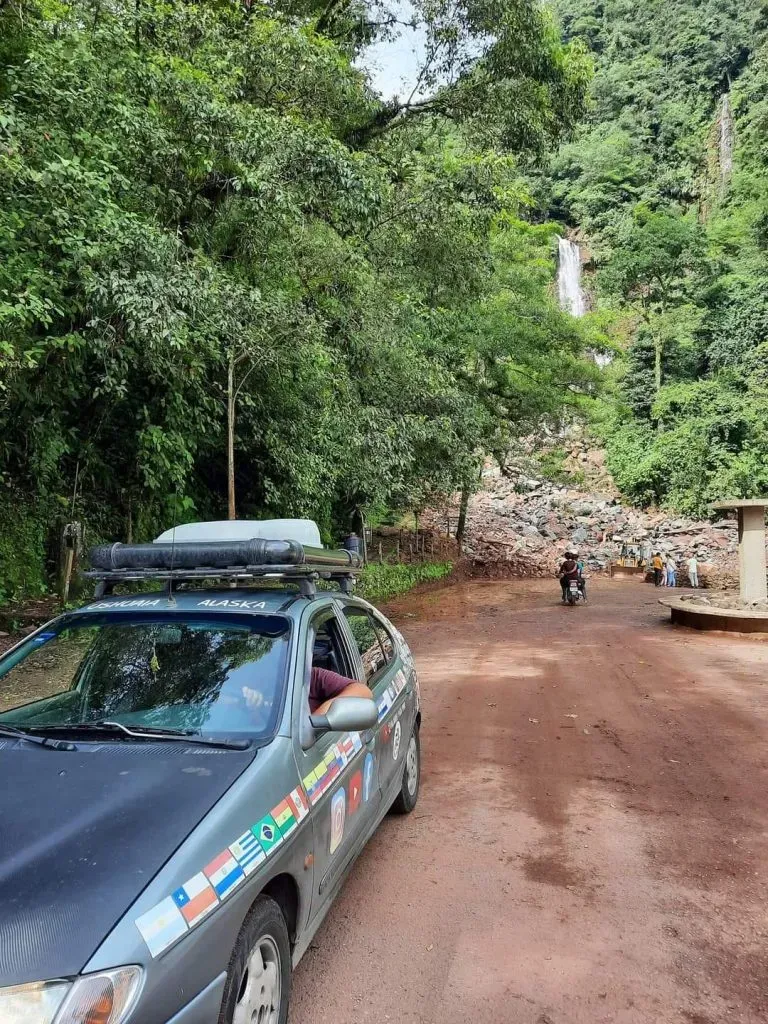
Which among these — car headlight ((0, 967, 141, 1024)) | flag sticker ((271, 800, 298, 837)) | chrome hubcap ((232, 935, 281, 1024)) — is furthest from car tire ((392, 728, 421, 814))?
car headlight ((0, 967, 141, 1024))

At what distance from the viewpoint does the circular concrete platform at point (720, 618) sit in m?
A: 13.3

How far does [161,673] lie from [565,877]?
234 centimetres

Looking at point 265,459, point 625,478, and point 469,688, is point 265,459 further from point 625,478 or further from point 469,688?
point 625,478

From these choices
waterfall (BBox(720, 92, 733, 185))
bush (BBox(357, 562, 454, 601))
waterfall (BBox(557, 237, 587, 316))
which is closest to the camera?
bush (BBox(357, 562, 454, 601))

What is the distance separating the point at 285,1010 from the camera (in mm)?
2309

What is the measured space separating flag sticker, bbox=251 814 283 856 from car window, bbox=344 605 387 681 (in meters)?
1.53

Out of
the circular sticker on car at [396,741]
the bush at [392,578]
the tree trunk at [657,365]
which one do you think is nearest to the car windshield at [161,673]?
the circular sticker on car at [396,741]

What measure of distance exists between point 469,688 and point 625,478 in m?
38.0

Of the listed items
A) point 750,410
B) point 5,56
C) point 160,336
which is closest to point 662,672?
point 160,336

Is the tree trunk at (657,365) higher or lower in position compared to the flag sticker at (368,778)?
higher

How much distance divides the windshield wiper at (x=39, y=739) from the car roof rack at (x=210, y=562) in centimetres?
86

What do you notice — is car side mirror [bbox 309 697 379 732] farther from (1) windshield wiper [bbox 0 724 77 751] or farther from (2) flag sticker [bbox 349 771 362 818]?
(1) windshield wiper [bbox 0 724 77 751]

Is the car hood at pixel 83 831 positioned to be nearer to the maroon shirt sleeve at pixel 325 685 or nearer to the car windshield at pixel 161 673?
the car windshield at pixel 161 673

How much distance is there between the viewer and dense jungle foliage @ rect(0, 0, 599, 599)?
7.41 meters
